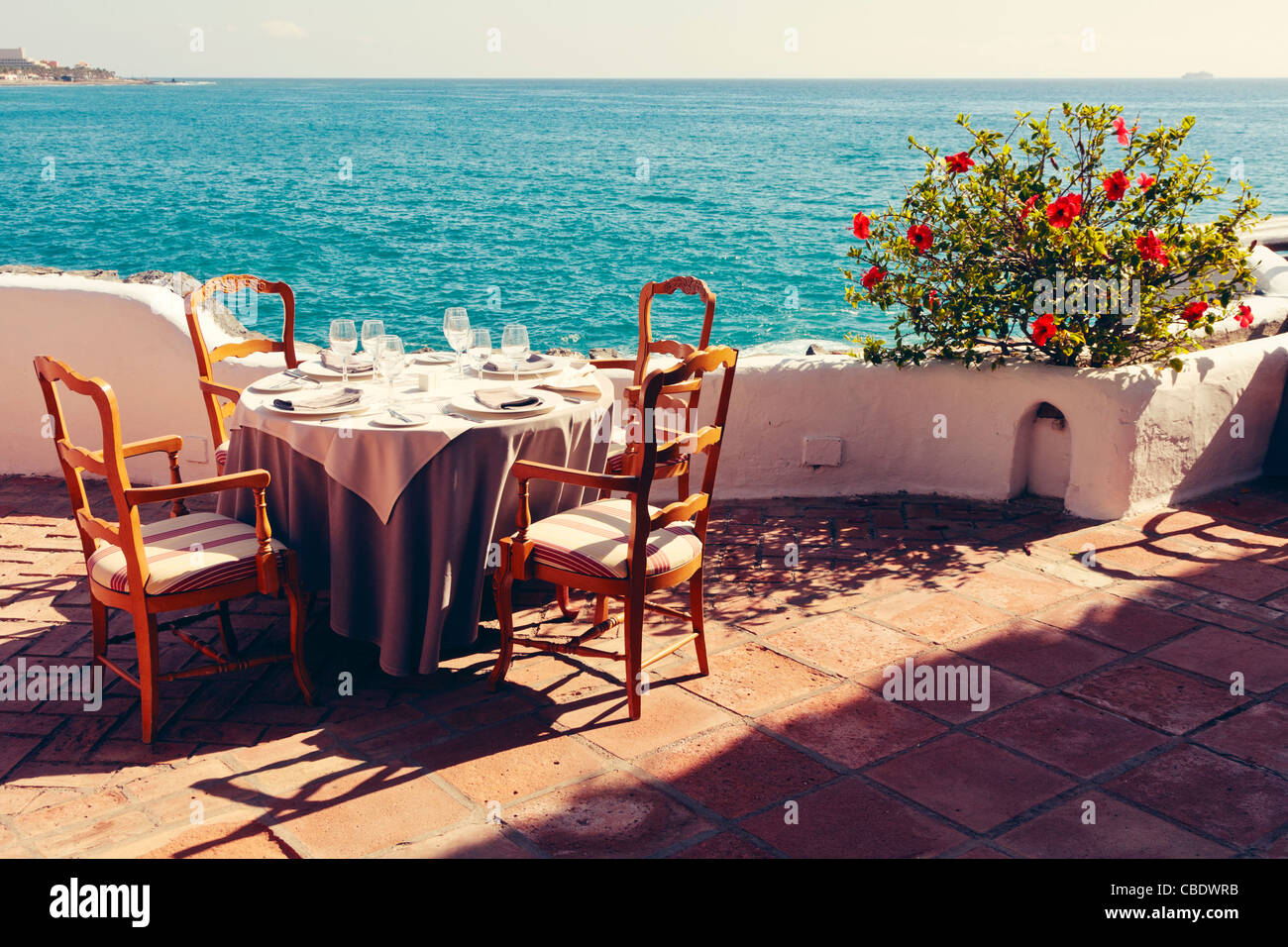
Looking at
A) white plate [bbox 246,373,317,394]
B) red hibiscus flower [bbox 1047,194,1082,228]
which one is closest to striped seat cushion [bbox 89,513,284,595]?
white plate [bbox 246,373,317,394]

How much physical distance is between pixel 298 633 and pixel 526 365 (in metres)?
1.35

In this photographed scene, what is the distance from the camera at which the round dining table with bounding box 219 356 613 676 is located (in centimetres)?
357

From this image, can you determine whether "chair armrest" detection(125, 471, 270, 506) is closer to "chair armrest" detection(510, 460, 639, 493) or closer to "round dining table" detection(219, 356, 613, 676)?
"round dining table" detection(219, 356, 613, 676)

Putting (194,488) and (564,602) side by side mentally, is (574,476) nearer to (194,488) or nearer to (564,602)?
(564,602)

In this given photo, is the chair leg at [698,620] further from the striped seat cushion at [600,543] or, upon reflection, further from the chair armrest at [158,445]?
the chair armrest at [158,445]

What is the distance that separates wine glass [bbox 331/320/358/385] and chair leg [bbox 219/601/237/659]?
2.96 feet

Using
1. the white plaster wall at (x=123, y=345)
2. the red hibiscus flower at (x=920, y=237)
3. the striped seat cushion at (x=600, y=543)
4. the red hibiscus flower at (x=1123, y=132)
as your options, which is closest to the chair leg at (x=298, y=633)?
the striped seat cushion at (x=600, y=543)

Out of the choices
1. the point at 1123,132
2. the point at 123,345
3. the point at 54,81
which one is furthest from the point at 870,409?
the point at 54,81

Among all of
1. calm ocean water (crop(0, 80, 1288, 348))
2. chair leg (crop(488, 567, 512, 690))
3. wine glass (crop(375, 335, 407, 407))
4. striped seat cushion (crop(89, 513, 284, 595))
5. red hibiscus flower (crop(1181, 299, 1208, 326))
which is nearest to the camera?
striped seat cushion (crop(89, 513, 284, 595))

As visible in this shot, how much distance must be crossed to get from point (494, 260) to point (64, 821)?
31.1 metres

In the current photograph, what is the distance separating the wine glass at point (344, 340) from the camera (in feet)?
13.2

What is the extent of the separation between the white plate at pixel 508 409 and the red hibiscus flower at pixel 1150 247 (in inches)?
108

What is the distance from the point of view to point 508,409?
3.71m
